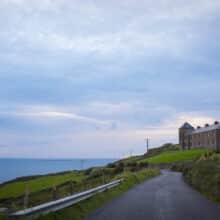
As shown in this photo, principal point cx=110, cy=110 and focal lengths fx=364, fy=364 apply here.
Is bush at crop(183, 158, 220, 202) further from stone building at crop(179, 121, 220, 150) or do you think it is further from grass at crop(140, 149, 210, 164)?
stone building at crop(179, 121, 220, 150)

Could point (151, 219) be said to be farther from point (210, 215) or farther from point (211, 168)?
point (211, 168)

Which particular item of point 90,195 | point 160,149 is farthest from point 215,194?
point 160,149

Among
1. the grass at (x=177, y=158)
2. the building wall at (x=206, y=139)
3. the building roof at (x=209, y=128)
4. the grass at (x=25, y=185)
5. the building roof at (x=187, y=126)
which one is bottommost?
the grass at (x=25, y=185)

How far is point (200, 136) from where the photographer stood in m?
105

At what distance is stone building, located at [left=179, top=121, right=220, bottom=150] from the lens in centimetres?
9399

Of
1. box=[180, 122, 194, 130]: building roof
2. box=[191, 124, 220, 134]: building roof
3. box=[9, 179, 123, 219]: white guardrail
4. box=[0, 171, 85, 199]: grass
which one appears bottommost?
box=[0, 171, 85, 199]: grass

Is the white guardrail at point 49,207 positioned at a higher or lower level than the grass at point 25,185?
higher

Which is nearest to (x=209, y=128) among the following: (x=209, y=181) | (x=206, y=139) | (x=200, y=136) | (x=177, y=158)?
(x=206, y=139)

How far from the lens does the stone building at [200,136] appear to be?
94.0 m

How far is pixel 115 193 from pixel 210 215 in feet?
26.6

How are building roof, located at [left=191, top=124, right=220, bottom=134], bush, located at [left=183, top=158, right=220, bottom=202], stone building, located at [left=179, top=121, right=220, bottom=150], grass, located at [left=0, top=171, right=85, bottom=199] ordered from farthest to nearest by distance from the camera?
building roof, located at [left=191, top=124, right=220, bottom=134] → stone building, located at [left=179, top=121, right=220, bottom=150] → grass, located at [left=0, top=171, right=85, bottom=199] → bush, located at [left=183, top=158, right=220, bottom=202]

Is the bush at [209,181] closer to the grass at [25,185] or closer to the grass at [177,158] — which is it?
the grass at [25,185]

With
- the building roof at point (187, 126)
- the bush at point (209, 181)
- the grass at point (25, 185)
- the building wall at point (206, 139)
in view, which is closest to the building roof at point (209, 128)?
the building wall at point (206, 139)

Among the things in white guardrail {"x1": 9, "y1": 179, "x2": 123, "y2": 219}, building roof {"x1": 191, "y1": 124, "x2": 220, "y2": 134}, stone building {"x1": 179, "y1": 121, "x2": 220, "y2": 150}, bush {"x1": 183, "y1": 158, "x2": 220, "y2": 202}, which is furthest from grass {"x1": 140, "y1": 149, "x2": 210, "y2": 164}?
white guardrail {"x1": 9, "y1": 179, "x2": 123, "y2": 219}
